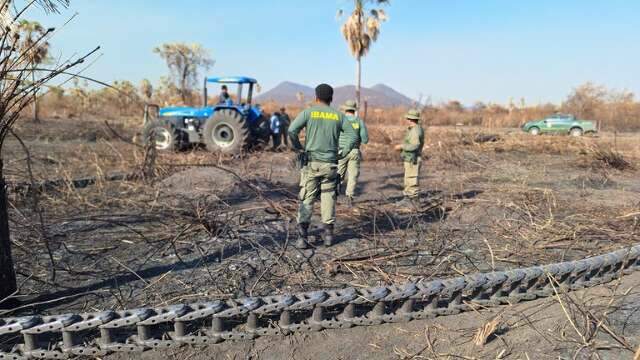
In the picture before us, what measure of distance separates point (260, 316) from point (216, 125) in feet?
28.3

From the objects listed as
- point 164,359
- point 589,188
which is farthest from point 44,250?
point 589,188

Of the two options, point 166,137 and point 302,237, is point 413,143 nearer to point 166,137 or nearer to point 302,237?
point 302,237

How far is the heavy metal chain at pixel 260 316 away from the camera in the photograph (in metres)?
2.44

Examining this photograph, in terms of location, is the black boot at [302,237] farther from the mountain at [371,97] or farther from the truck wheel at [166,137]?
the truck wheel at [166,137]

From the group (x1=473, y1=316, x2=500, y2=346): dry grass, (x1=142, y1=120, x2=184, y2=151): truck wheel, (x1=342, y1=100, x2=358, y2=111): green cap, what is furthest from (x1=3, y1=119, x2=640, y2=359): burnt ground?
(x1=142, y1=120, x2=184, y2=151): truck wheel

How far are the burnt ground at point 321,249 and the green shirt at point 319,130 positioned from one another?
957 mm

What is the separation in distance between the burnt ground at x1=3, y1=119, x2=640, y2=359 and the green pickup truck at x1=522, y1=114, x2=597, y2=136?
15.6 metres

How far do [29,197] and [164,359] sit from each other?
4.80 m

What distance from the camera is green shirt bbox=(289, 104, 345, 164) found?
4.33 m

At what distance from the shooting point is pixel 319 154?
14.3 ft

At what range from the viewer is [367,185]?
8297mm

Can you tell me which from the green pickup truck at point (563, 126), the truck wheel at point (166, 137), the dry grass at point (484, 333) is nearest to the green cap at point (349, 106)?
the dry grass at point (484, 333)

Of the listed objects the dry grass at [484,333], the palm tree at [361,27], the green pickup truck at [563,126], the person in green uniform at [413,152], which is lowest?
the dry grass at [484,333]

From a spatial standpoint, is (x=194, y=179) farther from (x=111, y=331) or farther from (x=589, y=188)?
(x=589, y=188)
